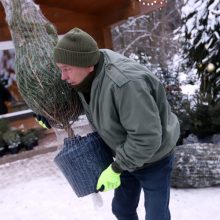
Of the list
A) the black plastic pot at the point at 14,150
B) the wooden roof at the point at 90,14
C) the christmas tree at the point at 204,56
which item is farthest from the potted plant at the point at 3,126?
the christmas tree at the point at 204,56

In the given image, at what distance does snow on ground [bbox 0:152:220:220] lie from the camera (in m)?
3.41

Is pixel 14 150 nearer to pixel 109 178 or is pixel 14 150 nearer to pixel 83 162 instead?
pixel 83 162

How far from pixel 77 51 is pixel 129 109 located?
1.22ft

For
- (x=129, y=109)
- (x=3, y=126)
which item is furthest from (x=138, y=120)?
(x=3, y=126)

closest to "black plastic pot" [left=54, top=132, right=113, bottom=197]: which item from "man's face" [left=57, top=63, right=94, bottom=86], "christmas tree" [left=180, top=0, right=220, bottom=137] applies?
"man's face" [left=57, top=63, right=94, bottom=86]

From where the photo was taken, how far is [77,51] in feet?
6.14

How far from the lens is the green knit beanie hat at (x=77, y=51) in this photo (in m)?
1.87

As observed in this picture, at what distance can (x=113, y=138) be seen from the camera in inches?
79.0

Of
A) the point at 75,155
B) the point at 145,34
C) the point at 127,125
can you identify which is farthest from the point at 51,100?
the point at 145,34

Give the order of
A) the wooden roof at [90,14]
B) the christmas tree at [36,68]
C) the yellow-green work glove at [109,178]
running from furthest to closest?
the wooden roof at [90,14]
the christmas tree at [36,68]
the yellow-green work glove at [109,178]

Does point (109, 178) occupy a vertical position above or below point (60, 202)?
above

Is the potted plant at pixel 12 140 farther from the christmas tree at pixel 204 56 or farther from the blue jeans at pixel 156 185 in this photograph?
the blue jeans at pixel 156 185

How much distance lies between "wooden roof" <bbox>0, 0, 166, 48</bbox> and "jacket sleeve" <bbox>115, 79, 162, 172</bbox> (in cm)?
494

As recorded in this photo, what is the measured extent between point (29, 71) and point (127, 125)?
726mm
